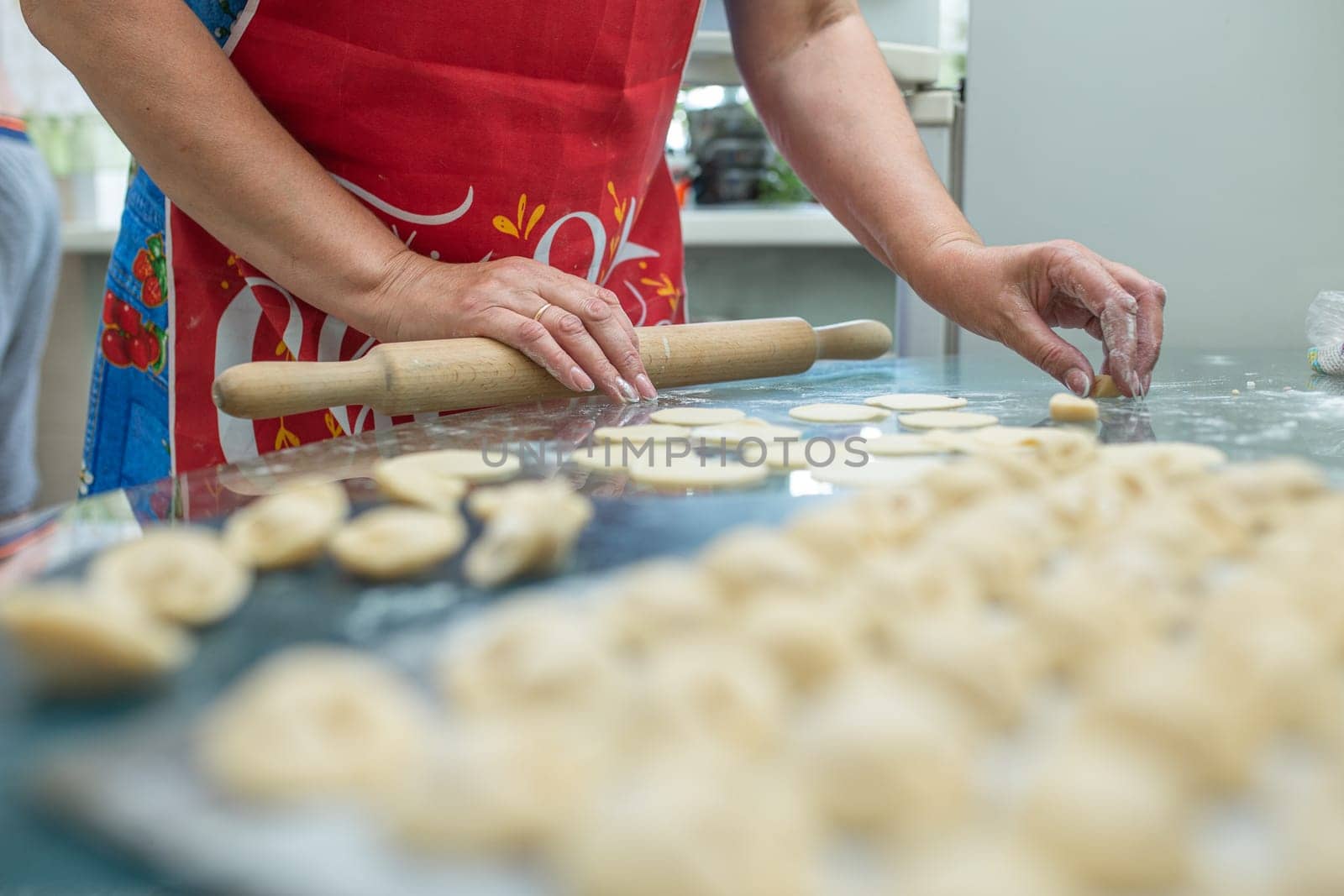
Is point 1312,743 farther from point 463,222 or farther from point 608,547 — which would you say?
point 463,222

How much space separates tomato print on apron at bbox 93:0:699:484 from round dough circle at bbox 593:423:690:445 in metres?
0.37

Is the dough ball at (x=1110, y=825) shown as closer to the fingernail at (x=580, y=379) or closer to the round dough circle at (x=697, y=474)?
the round dough circle at (x=697, y=474)

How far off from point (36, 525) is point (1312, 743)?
64 cm

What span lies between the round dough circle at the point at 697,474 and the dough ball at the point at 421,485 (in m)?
0.13

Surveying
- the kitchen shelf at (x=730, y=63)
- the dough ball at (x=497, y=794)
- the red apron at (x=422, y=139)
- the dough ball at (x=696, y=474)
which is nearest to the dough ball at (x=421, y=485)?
the dough ball at (x=696, y=474)

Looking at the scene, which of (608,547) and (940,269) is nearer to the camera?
(608,547)

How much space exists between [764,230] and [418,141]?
1.50 meters

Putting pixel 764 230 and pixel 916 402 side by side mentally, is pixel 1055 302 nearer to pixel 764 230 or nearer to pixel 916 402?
pixel 916 402

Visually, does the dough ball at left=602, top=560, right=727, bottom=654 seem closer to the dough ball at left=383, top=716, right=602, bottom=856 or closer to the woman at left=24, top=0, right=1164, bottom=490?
the dough ball at left=383, top=716, right=602, bottom=856

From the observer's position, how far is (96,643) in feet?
1.32

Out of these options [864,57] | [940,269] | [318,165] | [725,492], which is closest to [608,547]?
[725,492]

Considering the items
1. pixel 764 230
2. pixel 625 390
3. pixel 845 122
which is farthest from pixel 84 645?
pixel 764 230

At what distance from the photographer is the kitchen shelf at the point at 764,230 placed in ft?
8.36

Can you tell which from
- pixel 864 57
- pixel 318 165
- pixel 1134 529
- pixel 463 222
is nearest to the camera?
pixel 1134 529
